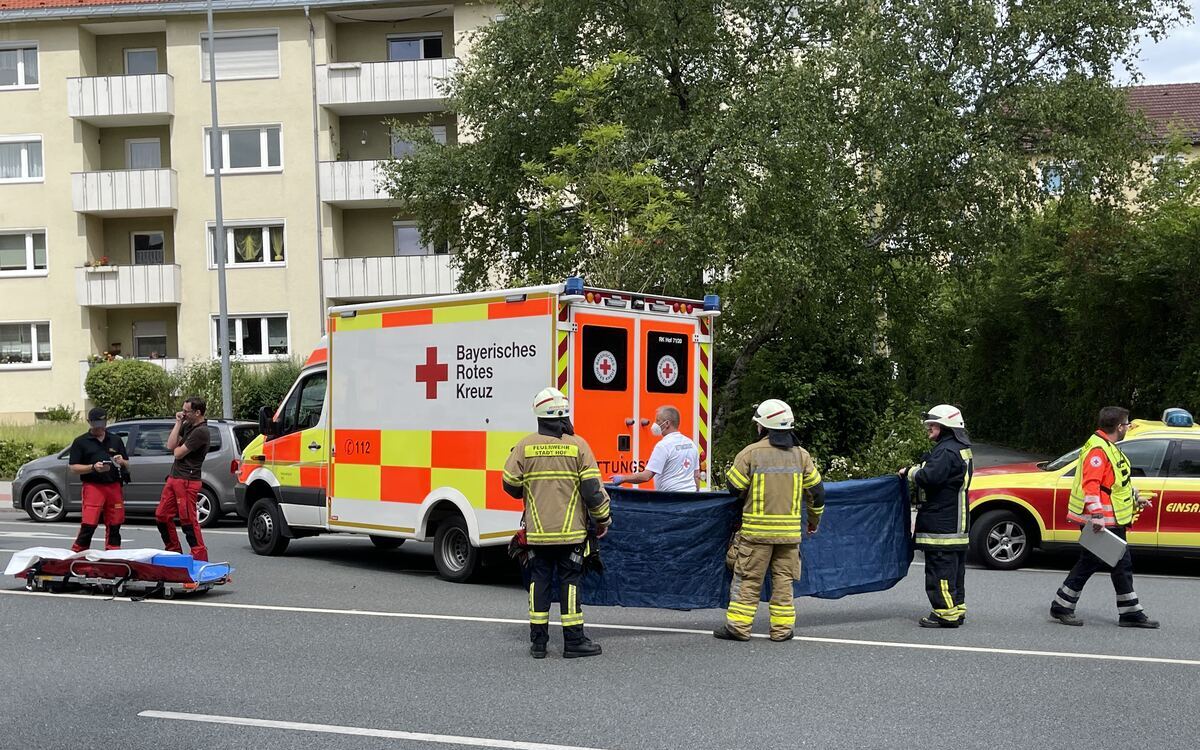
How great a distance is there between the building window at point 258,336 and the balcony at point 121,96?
6364 mm

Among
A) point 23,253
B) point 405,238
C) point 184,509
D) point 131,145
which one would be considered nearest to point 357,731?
point 184,509

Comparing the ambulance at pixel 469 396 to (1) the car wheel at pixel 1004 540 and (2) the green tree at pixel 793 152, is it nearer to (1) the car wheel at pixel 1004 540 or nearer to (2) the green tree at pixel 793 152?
(1) the car wheel at pixel 1004 540

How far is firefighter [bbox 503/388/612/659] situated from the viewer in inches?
324

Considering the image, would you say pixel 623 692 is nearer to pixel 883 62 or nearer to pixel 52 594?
pixel 52 594

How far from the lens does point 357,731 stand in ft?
20.8

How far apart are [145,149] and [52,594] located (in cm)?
2930

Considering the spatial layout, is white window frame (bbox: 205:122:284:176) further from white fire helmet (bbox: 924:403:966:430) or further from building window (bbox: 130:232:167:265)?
white fire helmet (bbox: 924:403:966:430)

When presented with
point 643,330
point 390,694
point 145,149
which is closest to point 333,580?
point 643,330

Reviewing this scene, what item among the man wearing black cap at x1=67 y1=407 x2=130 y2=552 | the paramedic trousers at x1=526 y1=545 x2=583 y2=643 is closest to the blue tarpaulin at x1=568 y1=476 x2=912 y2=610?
the paramedic trousers at x1=526 y1=545 x2=583 y2=643

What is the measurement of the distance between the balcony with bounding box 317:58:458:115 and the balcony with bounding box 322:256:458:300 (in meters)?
4.46

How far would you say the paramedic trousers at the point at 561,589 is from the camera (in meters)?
8.26

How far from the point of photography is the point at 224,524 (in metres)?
19.3

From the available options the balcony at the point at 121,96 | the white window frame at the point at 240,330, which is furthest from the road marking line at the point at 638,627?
the balcony at the point at 121,96

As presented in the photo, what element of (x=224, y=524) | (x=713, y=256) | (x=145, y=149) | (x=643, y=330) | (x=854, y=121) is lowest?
(x=224, y=524)
